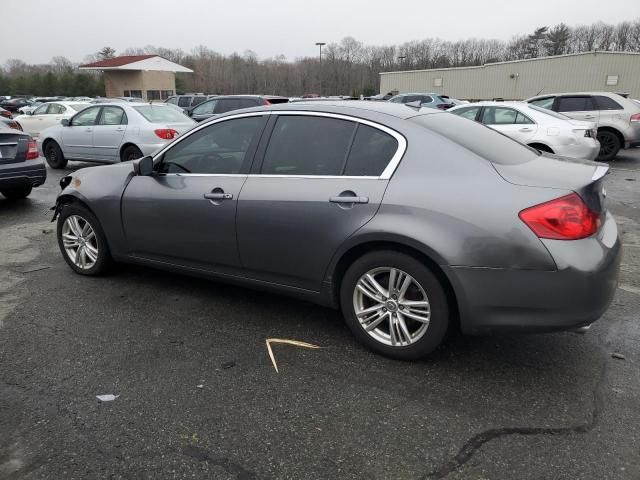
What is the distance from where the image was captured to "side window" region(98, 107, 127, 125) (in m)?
10.7

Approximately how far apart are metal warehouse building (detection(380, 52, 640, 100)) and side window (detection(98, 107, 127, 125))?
33.2 m

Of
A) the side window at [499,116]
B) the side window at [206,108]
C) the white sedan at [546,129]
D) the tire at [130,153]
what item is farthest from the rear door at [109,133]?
the side window at [499,116]

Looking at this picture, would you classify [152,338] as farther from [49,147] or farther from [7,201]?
[49,147]

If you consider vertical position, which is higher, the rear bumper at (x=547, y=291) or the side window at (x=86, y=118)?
the side window at (x=86, y=118)

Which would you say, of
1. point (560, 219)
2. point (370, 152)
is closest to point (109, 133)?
point (370, 152)

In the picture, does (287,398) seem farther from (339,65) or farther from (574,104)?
(339,65)

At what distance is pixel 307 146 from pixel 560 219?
1.67m

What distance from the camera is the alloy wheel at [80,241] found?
4773mm

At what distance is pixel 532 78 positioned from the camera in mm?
38938

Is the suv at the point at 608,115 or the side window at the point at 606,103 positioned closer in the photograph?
the suv at the point at 608,115

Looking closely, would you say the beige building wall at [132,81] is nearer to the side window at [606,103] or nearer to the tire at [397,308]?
the side window at [606,103]

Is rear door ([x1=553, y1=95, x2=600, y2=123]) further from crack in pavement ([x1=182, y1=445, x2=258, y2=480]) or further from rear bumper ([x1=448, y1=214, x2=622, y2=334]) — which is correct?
crack in pavement ([x1=182, y1=445, x2=258, y2=480])

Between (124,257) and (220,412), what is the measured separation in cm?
224

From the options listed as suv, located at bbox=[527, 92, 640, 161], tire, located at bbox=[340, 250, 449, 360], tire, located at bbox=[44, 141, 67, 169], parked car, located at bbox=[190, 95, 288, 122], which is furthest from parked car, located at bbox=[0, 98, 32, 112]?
tire, located at bbox=[340, 250, 449, 360]
